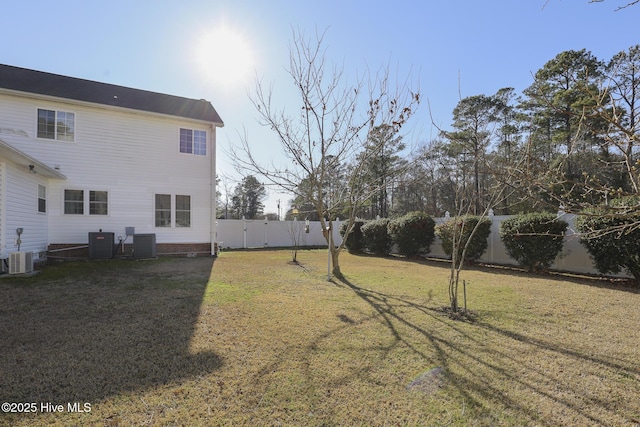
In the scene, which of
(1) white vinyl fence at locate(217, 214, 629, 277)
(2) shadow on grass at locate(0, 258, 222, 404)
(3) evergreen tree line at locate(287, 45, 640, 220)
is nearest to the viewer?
(2) shadow on grass at locate(0, 258, 222, 404)

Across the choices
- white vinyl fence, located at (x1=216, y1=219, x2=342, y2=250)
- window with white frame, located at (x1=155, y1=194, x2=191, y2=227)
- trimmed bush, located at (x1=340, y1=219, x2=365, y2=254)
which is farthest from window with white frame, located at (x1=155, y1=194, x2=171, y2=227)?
trimmed bush, located at (x1=340, y1=219, x2=365, y2=254)

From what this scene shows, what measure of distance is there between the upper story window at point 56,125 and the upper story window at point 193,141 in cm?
335

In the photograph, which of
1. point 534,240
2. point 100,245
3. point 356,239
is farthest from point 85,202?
point 534,240

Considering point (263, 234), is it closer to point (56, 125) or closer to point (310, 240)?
point (310, 240)

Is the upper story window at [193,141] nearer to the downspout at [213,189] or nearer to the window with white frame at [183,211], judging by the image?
the downspout at [213,189]

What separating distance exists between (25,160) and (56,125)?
357cm

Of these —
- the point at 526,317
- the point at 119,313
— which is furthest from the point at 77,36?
the point at 526,317

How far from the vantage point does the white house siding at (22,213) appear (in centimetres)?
762

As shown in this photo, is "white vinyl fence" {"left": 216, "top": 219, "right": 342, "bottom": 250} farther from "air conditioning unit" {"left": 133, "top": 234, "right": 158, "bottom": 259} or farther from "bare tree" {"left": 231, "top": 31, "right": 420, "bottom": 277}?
"bare tree" {"left": 231, "top": 31, "right": 420, "bottom": 277}

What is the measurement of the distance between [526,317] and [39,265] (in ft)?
38.6

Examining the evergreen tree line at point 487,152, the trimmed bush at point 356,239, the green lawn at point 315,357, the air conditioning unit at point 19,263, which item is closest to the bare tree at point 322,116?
the evergreen tree line at point 487,152

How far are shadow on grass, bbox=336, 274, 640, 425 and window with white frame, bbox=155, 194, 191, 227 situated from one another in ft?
31.3

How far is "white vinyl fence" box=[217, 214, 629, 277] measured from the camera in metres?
9.05

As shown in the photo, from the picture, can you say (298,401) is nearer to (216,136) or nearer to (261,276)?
(261,276)
